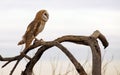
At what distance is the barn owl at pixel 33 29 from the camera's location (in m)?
1.88

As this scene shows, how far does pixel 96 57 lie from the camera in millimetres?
1171

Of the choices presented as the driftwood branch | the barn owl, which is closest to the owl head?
the barn owl

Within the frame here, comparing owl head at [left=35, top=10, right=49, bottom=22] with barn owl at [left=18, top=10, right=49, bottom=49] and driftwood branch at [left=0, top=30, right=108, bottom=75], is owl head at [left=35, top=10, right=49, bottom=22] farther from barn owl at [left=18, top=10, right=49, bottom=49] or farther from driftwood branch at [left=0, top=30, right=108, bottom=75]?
driftwood branch at [left=0, top=30, right=108, bottom=75]

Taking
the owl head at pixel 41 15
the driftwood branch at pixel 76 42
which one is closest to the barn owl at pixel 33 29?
the owl head at pixel 41 15

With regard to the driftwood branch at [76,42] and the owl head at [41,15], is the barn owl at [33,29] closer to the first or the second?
the owl head at [41,15]

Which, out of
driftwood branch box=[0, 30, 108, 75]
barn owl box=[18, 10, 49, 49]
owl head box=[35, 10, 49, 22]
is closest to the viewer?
driftwood branch box=[0, 30, 108, 75]

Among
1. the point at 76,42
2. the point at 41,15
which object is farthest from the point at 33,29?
the point at 76,42

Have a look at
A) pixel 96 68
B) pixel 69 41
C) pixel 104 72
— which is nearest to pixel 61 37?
pixel 69 41

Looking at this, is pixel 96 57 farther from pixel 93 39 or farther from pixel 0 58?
pixel 0 58

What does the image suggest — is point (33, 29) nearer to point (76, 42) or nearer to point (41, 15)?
point (41, 15)

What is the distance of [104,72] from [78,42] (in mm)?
1697

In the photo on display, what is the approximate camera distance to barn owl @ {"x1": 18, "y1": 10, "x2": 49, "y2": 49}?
1.88 m

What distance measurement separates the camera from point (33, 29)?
231 centimetres

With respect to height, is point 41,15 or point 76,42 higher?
point 76,42
